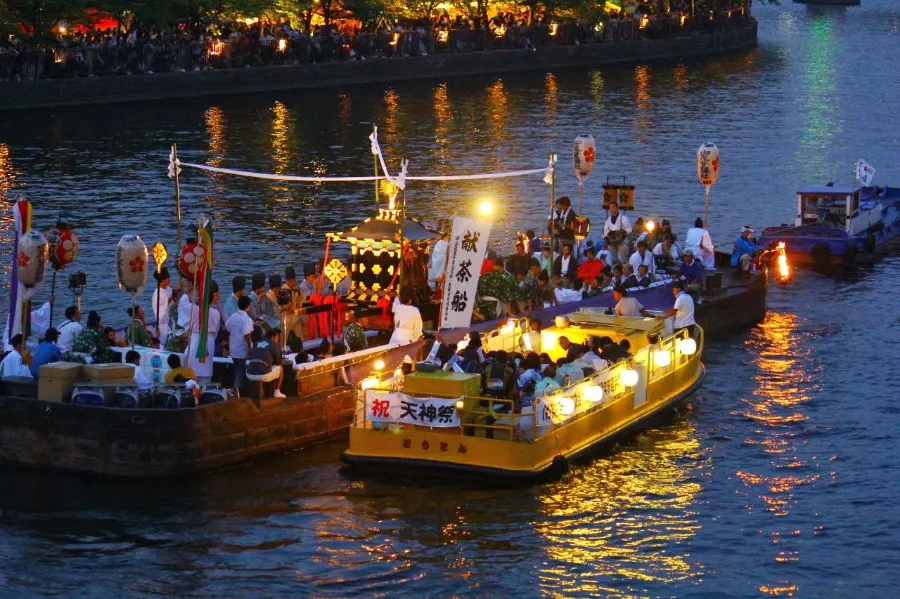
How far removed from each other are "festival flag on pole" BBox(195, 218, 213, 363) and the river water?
2.04 m

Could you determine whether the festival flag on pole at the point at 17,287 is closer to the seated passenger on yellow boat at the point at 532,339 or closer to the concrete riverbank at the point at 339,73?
the seated passenger on yellow boat at the point at 532,339

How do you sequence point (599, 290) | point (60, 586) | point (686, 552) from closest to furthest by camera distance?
point (60, 586)
point (686, 552)
point (599, 290)

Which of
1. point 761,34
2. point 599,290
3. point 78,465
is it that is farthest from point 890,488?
point 761,34

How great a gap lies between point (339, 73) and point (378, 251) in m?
49.6

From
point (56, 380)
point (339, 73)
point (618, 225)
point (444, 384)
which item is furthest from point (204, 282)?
point (339, 73)

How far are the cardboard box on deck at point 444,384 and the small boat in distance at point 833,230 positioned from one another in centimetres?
2060

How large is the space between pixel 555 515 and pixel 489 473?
1131 mm

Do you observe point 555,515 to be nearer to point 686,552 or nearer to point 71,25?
point 686,552

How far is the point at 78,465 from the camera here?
2623 centimetres

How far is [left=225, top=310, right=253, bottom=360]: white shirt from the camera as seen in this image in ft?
91.8

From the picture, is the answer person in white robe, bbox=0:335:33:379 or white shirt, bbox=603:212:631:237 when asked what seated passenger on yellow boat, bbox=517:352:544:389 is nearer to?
person in white robe, bbox=0:335:33:379

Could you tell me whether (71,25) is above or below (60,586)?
above

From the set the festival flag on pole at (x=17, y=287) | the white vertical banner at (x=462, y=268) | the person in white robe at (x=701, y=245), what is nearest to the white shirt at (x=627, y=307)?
the white vertical banner at (x=462, y=268)

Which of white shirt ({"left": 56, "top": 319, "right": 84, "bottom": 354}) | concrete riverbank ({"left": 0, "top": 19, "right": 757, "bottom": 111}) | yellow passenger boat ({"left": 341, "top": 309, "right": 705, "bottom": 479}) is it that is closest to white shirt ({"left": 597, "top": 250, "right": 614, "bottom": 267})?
yellow passenger boat ({"left": 341, "top": 309, "right": 705, "bottom": 479})
